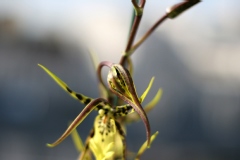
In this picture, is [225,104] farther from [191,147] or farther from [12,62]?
[12,62]

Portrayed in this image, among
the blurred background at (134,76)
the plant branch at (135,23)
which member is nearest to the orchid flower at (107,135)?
the plant branch at (135,23)

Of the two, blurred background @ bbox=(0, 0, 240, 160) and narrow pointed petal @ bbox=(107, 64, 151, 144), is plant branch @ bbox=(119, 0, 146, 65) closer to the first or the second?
narrow pointed petal @ bbox=(107, 64, 151, 144)

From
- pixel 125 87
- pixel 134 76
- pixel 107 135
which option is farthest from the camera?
pixel 134 76

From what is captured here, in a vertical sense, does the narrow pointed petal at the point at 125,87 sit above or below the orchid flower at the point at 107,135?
above

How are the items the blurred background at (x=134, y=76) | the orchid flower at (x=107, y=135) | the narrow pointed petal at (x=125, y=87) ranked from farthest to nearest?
the blurred background at (x=134, y=76), the orchid flower at (x=107, y=135), the narrow pointed petal at (x=125, y=87)

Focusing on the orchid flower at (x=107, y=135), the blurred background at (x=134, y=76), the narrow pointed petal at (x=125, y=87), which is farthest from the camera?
the blurred background at (x=134, y=76)

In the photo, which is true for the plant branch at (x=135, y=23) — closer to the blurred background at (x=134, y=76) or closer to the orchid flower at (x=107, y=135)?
the orchid flower at (x=107, y=135)

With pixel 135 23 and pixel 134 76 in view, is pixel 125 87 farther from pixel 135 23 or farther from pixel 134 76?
pixel 134 76

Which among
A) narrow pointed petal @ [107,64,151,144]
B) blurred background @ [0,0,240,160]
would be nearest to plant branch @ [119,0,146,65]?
narrow pointed petal @ [107,64,151,144]

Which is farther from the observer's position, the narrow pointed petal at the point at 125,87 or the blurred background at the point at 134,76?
the blurred background at the point at 134,76

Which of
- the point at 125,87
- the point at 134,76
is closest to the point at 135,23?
the point at 125,87
